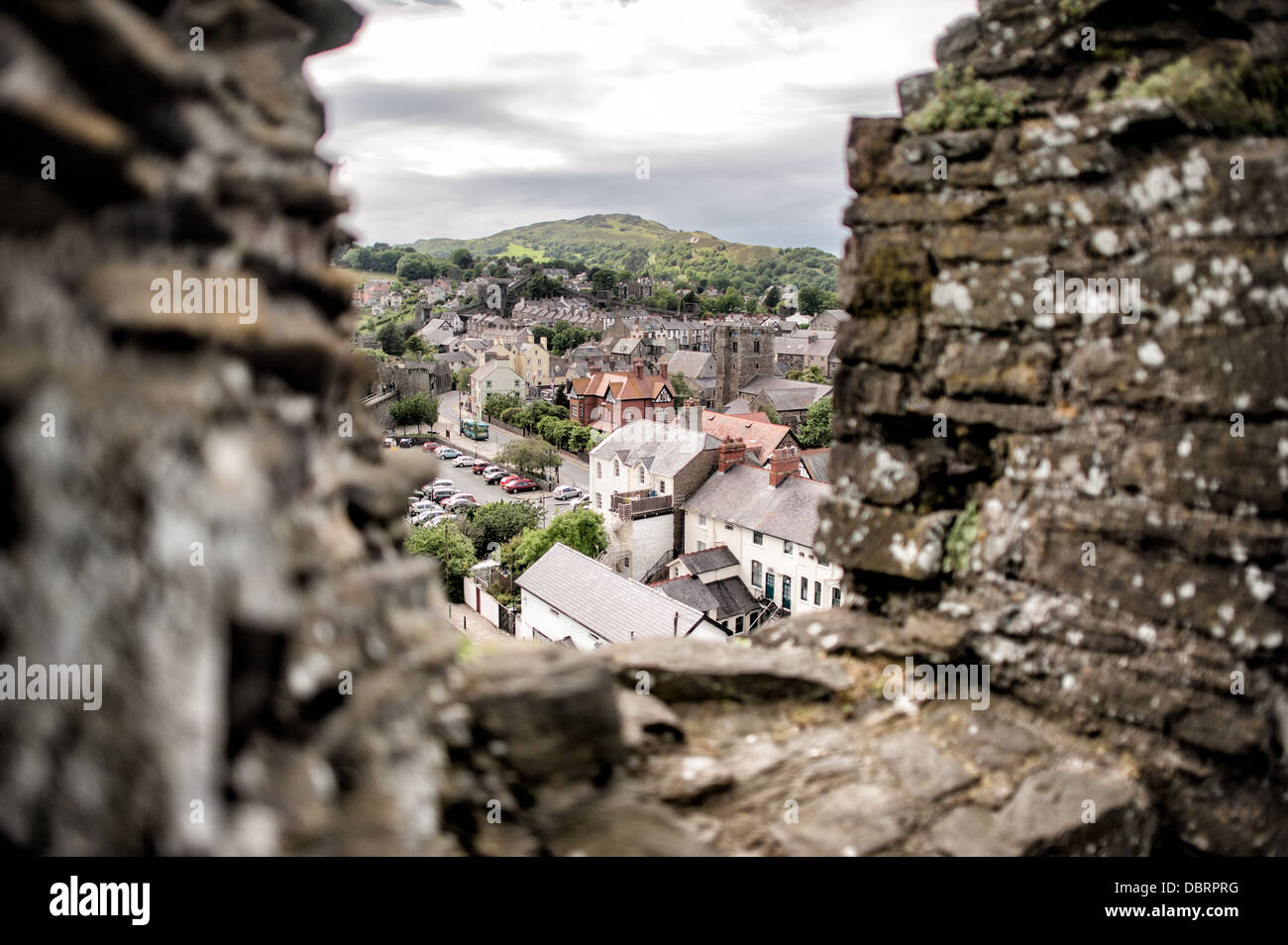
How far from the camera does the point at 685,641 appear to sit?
5.55 m

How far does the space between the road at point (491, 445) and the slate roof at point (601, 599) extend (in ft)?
76.5

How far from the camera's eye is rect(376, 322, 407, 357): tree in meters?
106

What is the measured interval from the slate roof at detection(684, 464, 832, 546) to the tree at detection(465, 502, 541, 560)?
27.2ft

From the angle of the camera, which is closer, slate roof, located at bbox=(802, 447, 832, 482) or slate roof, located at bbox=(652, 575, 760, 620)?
slate roof, located at bbox=(652, 575, 760, 620)

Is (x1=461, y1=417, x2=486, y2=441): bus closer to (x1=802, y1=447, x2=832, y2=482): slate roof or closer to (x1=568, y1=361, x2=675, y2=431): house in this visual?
(x1=568, y1=361, x2=675, y2=431): house

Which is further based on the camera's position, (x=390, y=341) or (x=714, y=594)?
(x=390, y=341)

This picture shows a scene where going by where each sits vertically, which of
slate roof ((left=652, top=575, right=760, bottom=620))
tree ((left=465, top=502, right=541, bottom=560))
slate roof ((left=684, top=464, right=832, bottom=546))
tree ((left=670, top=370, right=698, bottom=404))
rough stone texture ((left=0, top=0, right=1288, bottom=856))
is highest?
tree ((left=670, top=370, right=698, bottom=404))

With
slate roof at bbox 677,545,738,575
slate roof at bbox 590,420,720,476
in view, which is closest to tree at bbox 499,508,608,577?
slate roof at bbox 677,545,738,575

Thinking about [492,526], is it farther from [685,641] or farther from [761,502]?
[685,641]

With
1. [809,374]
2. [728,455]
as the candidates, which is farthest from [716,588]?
[809,374]

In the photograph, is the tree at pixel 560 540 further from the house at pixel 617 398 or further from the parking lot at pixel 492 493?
the house at pixel 617 398

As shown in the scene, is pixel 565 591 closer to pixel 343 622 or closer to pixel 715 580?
pixel 715 580

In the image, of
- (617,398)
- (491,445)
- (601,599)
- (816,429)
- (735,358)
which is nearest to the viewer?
(601,599)

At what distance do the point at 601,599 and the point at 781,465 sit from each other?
12.4 metres
